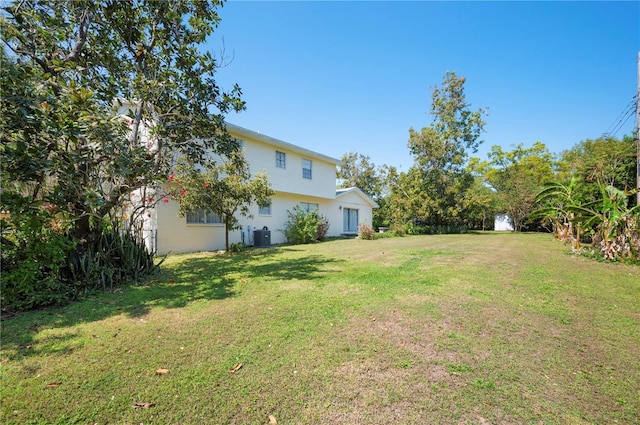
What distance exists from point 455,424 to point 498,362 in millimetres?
1143

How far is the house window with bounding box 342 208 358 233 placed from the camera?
70.9ft

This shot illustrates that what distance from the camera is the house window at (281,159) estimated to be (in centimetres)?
1539

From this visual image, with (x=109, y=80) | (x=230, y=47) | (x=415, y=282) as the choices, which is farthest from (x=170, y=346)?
(x=230, y=47)

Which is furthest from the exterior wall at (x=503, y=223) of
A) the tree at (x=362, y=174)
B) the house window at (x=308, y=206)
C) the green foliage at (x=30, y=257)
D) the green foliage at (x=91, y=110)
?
the green foliage at (x=30, y=257)

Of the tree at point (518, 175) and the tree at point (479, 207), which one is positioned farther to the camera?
the tree at point (518, 175)

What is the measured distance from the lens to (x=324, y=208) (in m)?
19.5

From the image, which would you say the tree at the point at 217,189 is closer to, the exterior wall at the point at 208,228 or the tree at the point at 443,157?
the exterior wall at the point at 208,228

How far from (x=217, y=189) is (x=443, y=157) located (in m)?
22.1

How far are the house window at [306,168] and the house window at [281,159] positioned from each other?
160 cm

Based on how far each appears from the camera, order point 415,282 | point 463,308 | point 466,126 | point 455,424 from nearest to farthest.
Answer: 1. point 455,424
2. point 463,308
3. point 415,282
4. point 466,126

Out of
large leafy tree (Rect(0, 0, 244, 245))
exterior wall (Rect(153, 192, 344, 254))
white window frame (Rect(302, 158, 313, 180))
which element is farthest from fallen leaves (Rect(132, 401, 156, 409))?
white window frame (Rect(302, 158, 313, 180))

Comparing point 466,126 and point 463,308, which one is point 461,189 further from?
point 463,308

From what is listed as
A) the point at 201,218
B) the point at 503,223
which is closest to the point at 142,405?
the point at 201,218

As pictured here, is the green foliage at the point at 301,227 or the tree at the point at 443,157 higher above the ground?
the tree at the point at 443,157
